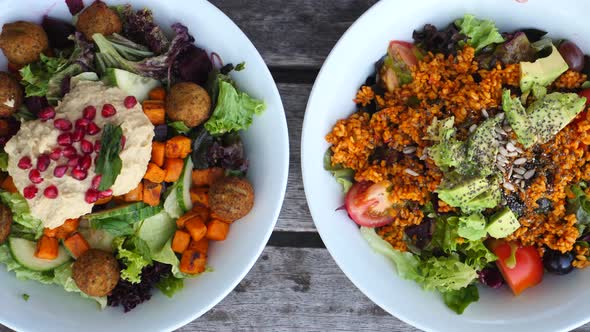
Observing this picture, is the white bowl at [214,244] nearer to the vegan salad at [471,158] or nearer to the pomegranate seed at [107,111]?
the vegan salad at [471,158]

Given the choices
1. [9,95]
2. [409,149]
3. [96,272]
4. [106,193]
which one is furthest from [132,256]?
[409,149]

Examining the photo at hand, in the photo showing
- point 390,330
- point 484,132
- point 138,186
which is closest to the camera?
point 484,132

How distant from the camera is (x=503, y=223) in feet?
5.90

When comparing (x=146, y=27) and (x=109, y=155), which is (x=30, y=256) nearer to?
(x=109, y=155)

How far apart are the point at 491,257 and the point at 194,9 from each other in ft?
3.84

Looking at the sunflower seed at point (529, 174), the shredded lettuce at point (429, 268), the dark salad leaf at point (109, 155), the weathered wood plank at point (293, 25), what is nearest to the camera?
the dark salad leaf at point (109, 155)

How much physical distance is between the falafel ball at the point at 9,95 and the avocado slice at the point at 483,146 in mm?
1339

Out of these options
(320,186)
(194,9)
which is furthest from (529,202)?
(194,9)

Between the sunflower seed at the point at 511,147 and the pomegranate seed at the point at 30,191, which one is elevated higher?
the sunflower seed at the point at 511,147

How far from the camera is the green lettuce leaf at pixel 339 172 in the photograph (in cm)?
192

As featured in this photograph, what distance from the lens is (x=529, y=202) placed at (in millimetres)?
1785

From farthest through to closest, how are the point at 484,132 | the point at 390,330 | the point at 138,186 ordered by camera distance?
the point at 390,330
the point at 138,186
the point at 484,132

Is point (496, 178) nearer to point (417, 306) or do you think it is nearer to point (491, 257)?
point (491, 257)

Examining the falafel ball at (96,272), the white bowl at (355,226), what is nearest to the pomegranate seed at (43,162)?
the falafel ball at (96,272)
